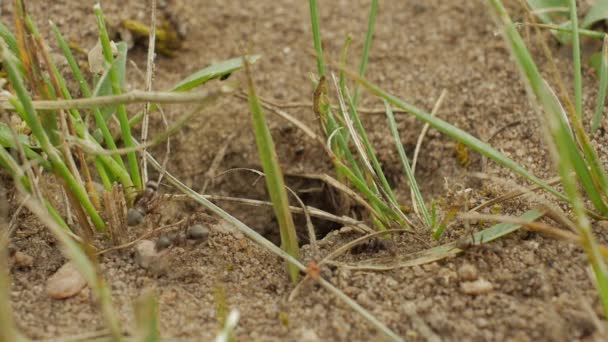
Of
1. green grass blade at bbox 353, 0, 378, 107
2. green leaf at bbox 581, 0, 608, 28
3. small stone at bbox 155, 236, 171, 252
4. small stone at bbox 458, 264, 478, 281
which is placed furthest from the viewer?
green leaf at bbox 581, 0, 608, 28

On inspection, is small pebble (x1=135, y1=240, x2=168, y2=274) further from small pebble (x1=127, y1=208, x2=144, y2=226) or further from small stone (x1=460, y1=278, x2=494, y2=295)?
small stone (x1=460, y1=278, x2=494, y2=295)

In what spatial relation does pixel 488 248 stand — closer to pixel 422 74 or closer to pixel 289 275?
pixel 289 275

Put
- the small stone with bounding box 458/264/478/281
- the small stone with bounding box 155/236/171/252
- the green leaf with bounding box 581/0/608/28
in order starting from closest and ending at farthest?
1. the small stone with bounding box 458/264/478/281
2. the small stone with bounding box 155/236/171/252
3. the green leaf with bounding box 581/0/608/28

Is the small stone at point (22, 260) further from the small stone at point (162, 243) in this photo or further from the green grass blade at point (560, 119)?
the green grass blade at point (560, 119)

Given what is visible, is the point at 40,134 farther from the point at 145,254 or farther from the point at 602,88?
the point at 602,88

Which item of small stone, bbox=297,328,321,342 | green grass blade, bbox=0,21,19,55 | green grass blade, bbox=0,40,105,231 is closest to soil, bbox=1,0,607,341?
small stone, bbox=297,328,321,342

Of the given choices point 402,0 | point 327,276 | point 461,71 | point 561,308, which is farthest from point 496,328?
point 402,0
